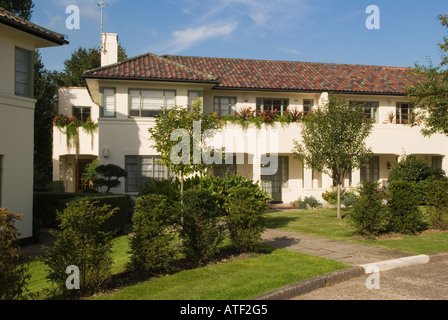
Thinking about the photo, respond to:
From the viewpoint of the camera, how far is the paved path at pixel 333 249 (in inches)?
326

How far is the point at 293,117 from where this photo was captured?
19797 millimetres

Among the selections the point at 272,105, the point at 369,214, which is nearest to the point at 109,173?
the point at 272,105

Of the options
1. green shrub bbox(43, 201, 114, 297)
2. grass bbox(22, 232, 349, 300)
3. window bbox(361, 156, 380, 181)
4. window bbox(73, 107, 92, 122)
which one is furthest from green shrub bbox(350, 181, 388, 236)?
window bbox(73, 107, 92, 122)

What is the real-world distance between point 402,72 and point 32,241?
2223 centimetres

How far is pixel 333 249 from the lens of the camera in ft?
30.5

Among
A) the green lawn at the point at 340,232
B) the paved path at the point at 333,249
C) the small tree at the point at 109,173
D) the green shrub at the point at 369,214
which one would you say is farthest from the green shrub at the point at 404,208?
the small tree at the point at 109,173

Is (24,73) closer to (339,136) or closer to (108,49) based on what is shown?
(108,49)

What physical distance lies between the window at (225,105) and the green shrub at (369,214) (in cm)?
1059

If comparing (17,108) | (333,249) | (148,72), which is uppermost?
(148,72)

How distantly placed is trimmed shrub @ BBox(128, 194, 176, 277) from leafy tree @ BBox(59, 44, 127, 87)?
30.8 meters

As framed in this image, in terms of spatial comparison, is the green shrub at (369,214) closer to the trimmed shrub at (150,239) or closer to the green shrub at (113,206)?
the trimmed shrub at (150,239)

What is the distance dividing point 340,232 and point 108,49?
15.5 meters

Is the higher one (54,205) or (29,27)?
(29,27)
